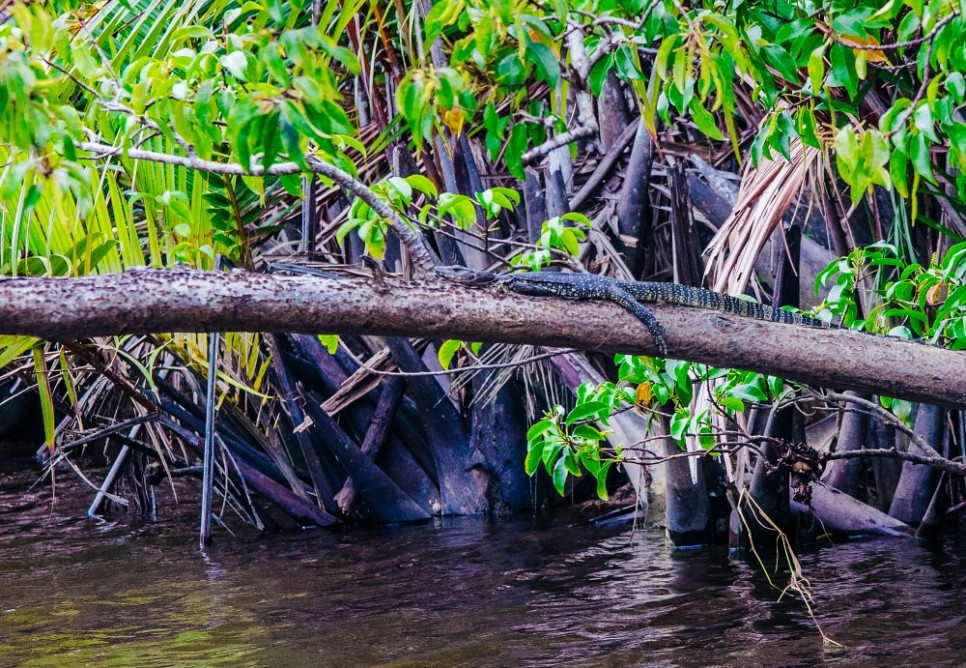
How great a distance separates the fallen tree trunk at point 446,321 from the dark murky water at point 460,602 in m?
1.51

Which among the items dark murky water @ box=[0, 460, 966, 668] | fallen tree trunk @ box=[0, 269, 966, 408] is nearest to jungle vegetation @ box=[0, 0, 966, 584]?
fallen tree trunk @ box=[0, 269, 966, 408]

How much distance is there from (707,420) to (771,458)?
4.92 ft

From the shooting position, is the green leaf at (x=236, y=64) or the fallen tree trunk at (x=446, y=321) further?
the green leaf at (x=236, y=64)

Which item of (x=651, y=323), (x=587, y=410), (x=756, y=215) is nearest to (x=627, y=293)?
(x=651, y=323)

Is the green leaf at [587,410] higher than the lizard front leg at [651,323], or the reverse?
A: the lizard front leg at [651,323]

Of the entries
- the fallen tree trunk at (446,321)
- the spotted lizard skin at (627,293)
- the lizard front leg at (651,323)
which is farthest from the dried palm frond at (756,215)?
the lizard front leg at (651,323)

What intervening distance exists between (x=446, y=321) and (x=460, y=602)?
9.41 feet

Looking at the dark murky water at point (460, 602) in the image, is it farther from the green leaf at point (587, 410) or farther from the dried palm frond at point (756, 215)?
the dried palm frond at point (756, 215)

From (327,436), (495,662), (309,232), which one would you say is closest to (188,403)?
(327,436)

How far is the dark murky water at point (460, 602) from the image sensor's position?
14.1ft

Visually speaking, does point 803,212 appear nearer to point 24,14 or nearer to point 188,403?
point 188,403

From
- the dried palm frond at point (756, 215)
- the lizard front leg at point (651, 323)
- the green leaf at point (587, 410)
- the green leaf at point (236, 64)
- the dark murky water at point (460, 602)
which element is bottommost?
the dark murky water at point (460, 602)

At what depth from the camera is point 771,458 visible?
578cm

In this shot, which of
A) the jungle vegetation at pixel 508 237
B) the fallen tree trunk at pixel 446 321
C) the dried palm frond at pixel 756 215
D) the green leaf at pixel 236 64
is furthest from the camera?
the dried palm frond at pixel 756 215
